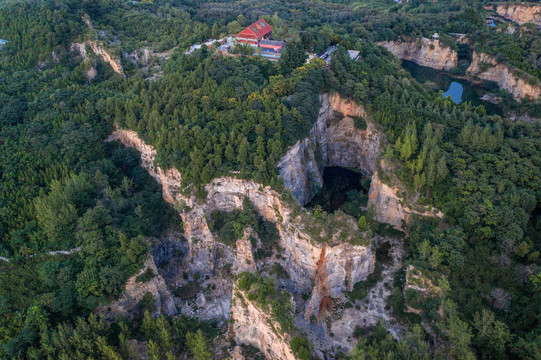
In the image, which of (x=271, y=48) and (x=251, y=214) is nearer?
(x=251, y=214)

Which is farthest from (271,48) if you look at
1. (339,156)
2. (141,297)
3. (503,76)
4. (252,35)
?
(503,76)

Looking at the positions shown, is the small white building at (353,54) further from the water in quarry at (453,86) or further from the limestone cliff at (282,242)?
the limestone cliff at (282,242)

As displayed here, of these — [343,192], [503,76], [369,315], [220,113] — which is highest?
[220,113]

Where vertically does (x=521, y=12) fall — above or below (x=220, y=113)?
above

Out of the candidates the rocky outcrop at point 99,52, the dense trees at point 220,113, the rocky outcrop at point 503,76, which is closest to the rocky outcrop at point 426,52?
the rocky outcrop at point 503,76

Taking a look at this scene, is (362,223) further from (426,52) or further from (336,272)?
(426,52)

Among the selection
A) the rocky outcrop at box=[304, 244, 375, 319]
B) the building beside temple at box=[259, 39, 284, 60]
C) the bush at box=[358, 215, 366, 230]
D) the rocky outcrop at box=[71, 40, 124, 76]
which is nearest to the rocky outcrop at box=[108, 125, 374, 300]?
the rocky outcrop at box=[304, 244, 375, 319]

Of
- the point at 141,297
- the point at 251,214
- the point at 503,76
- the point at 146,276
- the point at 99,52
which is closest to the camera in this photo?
the point at 141,297
